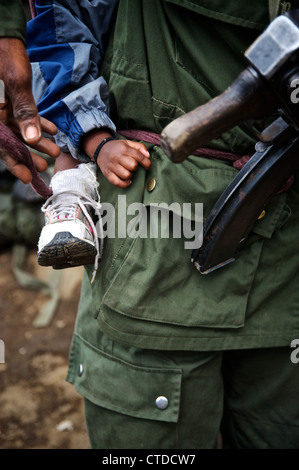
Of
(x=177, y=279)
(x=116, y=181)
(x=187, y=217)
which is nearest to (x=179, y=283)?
(x=177, y=279)

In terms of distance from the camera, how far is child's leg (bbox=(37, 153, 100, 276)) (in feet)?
3.38

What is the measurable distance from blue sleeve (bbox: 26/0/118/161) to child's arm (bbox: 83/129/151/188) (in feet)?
0.20

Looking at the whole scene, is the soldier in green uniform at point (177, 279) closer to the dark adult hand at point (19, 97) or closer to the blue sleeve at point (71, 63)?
the blue sleeve at point (71, 63)

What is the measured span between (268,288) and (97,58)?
712 millimetres

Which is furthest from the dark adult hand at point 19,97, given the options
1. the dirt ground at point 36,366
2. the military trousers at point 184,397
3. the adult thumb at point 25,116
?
the dirt ground at point 36,366

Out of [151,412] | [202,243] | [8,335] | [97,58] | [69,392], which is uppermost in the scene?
[97,58]

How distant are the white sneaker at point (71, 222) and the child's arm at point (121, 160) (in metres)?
0.07

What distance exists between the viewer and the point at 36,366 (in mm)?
2531

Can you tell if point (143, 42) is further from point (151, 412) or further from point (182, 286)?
Answer: point (151, 412)

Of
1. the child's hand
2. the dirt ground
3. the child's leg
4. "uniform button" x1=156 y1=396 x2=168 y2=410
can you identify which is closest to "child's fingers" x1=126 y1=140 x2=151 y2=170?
the child's hand

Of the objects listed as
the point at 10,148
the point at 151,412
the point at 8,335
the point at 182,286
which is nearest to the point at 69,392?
the point at 8,335

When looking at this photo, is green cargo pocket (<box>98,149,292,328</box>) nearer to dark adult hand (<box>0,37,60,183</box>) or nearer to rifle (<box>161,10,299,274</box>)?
rifle (<box>161,10,299,274</box>)

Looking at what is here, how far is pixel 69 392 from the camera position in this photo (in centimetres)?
236

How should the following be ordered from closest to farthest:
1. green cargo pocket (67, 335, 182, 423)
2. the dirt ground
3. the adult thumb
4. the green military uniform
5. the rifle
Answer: the rifle, the adult thumb, the green military uniform, green cargo pocket (67, 335, 182, 423), the dirt ground
